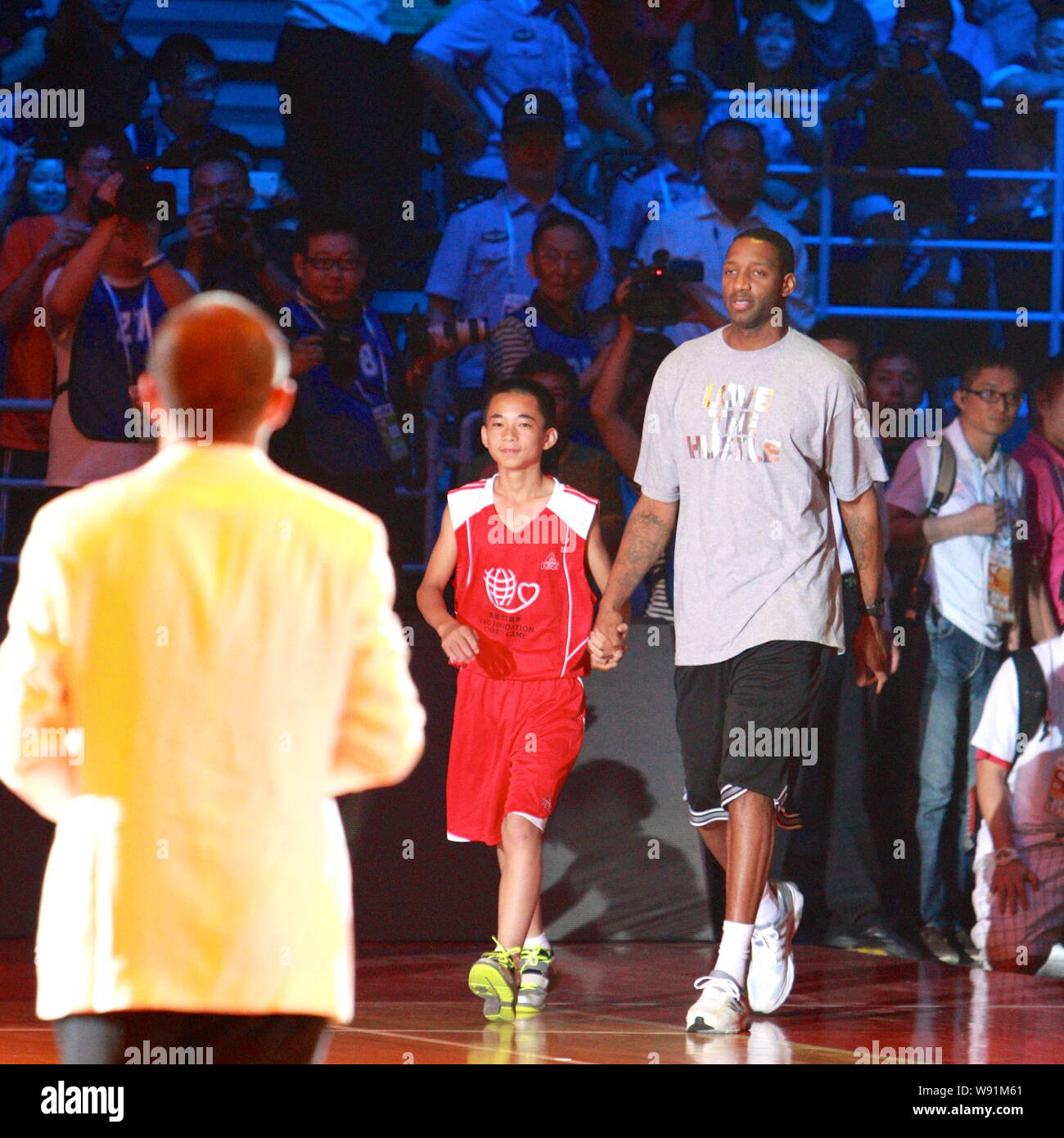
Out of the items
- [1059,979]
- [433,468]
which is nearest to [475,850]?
[433,468]

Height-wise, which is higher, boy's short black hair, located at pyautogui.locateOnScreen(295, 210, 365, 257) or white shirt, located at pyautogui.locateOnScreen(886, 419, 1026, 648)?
boy's short black hair, located at pyautogui.locateOnScreen(295, 210, 365, 257)

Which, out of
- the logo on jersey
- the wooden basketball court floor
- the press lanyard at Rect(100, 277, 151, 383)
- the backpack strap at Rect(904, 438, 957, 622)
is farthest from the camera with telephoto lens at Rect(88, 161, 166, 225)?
the backpack strap at Rect(904, 438, 957, 622)

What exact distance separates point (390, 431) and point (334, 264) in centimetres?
65

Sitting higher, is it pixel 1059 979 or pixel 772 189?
pixel 772 189

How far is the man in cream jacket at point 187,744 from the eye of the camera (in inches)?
78.8

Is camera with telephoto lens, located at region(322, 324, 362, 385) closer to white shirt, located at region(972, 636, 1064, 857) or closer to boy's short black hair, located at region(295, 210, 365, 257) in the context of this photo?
boy's short black hair, located at region(295, 210, 365, 257)

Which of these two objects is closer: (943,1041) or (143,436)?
(943,1041)

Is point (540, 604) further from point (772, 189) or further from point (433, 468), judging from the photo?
point (772, 189)

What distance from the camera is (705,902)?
6.50 m

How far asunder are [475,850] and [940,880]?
166cm

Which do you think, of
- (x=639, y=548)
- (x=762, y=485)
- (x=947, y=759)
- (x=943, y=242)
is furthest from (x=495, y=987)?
(x=943, y=242)

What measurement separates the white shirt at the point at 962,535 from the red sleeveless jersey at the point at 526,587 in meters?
1.90

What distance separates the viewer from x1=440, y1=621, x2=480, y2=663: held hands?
490 cm

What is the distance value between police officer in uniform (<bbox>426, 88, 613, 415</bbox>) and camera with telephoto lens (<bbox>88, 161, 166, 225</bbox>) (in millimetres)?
1082
